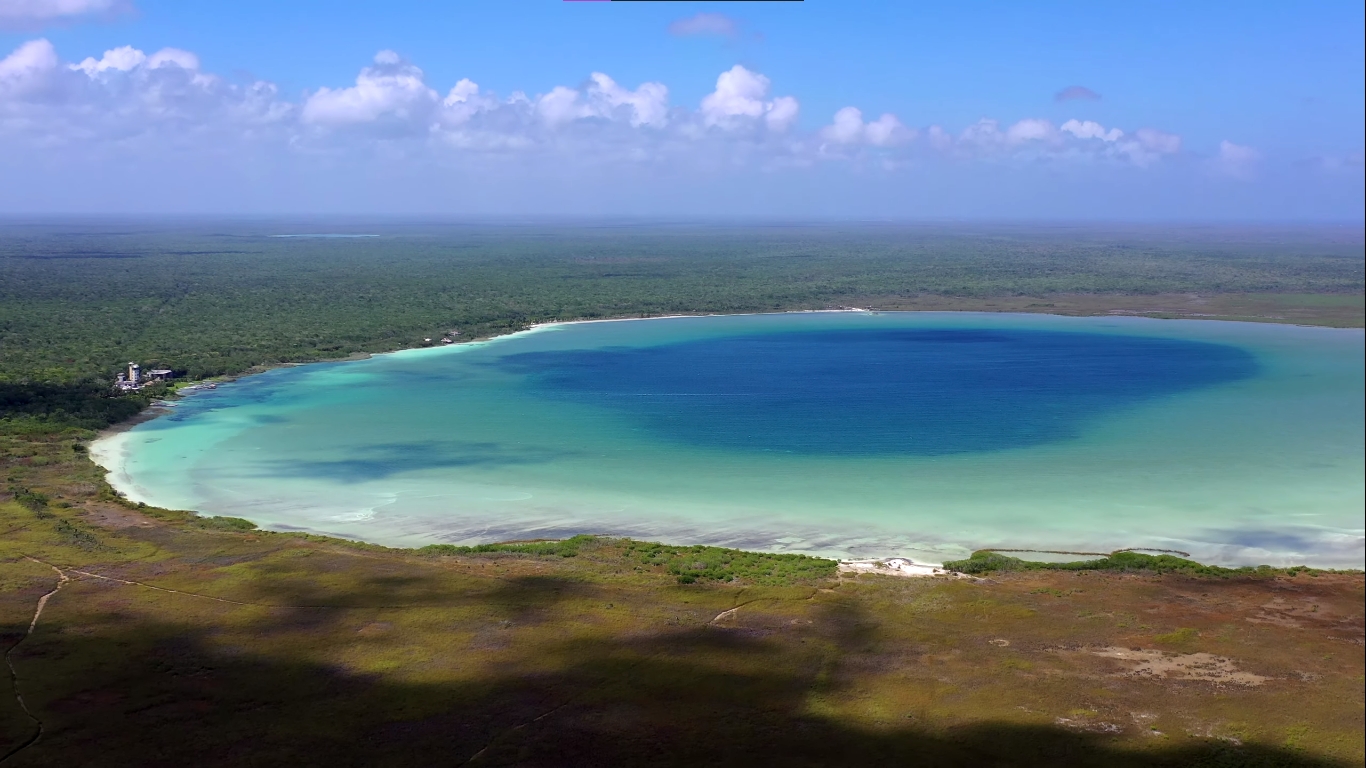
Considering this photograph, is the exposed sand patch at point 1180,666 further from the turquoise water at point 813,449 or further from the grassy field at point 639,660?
the turquoise water at point 813,449

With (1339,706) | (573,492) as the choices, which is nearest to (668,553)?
(573,492)

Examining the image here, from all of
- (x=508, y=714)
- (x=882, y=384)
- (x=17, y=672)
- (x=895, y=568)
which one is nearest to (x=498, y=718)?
(x=508, y=714)

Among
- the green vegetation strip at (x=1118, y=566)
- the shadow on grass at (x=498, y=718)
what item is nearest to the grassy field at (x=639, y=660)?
the shadow on grass at (x=498, y=718)

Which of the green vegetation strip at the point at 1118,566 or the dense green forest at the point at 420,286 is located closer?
the green vegetation strip at the point at 1118,566

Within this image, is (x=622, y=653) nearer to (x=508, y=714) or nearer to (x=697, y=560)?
(x=508, y=714)

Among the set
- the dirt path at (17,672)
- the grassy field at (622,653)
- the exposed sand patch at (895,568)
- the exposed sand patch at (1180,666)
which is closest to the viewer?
the dirt path at (17,672)
